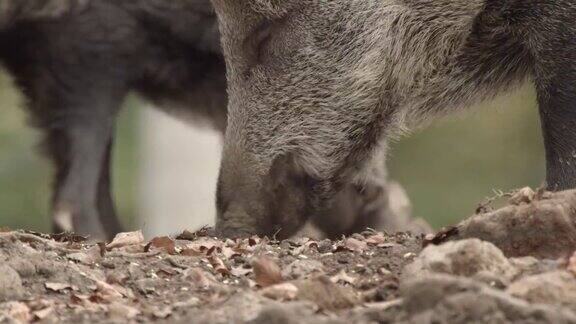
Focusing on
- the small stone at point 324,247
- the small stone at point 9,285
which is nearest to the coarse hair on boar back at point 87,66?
the small stone at point 324,247

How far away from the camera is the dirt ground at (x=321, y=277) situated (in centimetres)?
263

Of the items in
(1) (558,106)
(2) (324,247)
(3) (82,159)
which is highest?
(1) (558,106)

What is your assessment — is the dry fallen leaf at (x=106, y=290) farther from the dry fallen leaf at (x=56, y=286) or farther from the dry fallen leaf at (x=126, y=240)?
the dry fallen leaf at (x=126, y=240)

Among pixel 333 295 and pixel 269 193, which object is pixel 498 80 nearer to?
pixel 269 193

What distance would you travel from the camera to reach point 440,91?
5.47m

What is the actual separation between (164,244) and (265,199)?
0.94 m

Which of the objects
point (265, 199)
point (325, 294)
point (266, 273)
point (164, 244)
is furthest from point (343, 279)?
point (265, 199)

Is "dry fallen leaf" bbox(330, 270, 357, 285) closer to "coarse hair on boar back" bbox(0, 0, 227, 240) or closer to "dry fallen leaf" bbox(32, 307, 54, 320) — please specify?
"dry fallen leaf" bbox(32, 307, 54, 320)

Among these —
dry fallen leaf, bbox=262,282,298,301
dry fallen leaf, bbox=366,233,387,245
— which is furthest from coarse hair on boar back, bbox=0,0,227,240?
dry fallen leaf, bbox=262,282,298,301

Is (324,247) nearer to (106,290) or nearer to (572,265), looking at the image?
(106,290)

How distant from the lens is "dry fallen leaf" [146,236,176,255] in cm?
431

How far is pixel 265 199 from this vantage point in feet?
17.5

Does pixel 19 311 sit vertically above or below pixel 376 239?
below

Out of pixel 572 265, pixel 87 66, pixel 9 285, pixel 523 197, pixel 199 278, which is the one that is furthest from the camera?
pixel 87 66
